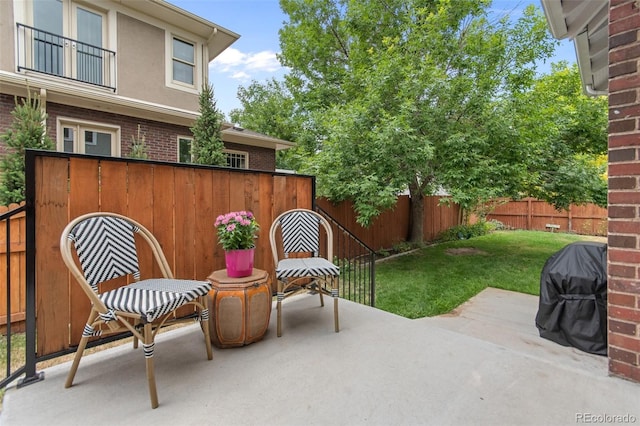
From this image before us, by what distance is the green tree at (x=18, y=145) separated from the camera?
3.97 metres

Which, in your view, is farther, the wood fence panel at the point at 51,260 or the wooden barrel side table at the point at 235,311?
the wooden barrel side table at the point at 235,311

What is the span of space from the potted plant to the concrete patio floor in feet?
1.85

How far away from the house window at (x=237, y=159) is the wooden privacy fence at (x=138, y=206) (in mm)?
5712

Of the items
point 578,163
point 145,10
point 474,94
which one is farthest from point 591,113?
point 145,10

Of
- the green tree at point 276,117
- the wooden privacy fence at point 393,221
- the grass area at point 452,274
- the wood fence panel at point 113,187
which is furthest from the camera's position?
the green tree at point 276,117

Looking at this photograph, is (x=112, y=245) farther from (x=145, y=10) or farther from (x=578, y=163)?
(x=578, y=163)

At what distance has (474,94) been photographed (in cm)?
503

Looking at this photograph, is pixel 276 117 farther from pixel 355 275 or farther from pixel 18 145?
pixel 355 275

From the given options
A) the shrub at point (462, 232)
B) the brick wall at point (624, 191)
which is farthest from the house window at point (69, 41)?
the shrub at point (462, 232)

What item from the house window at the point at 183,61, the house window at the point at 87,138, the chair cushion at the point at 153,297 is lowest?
the chair cushion at the point at 153,297

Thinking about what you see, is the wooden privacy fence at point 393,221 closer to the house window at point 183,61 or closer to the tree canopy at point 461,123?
the tree canopy at point 461,123

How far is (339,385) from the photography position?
1708 millimetres

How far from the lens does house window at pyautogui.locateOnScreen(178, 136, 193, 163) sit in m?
7.13

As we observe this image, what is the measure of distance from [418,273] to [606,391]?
3659mm
